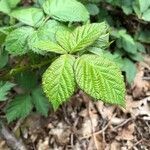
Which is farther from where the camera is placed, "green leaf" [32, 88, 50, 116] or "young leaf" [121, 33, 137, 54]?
"young leaf" [121, 33, 137, 54]

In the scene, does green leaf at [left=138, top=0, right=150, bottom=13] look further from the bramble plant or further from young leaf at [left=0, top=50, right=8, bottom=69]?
young leaf at [left=0, top=50, right=8, bottom=69]

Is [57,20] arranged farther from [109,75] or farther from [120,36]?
[120,36]

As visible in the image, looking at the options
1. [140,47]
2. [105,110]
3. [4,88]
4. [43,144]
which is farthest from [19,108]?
[140,47]

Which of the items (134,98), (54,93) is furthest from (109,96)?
(134,98)

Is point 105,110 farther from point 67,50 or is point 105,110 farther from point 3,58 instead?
point 67,50

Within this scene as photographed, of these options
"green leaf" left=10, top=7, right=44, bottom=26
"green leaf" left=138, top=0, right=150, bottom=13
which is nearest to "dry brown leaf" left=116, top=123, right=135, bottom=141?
"green leaf" left=138, top=0, right=150, bottom=13

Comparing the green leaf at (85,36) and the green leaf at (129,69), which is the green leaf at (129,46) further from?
the green leaf at (85,36)
